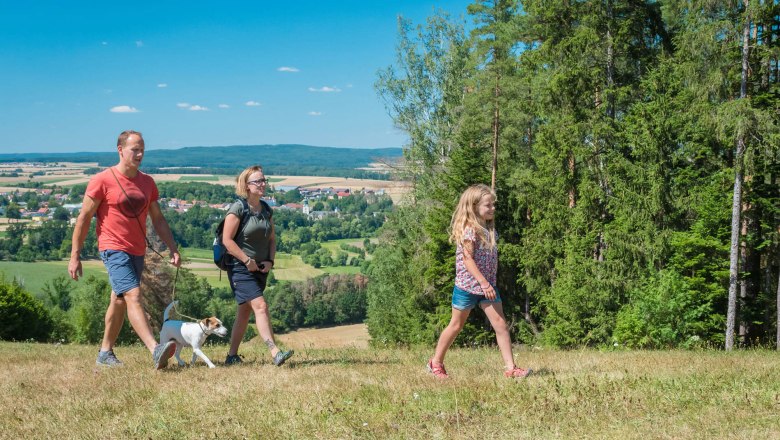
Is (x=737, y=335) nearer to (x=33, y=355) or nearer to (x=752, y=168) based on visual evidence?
(x=752, y=168)

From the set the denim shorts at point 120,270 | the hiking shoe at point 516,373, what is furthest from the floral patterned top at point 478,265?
the denim shorts at point 120,270

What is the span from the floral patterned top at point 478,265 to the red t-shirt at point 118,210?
3.64 meters

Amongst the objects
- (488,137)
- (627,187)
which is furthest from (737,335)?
(488,137)

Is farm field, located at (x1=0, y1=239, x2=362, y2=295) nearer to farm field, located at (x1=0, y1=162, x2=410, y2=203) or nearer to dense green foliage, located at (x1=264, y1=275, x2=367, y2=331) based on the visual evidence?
dense green foliage, located at (x1=264, y1=275, x2=367, y2=331)

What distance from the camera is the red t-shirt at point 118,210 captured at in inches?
294

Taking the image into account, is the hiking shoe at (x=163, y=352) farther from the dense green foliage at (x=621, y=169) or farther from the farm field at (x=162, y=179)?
the farm field at (x=162, y=179)

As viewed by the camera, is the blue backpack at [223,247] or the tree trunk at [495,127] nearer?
the blue backpack at [223,247]

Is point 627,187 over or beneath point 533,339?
over

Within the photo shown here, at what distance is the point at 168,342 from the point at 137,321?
441 mm

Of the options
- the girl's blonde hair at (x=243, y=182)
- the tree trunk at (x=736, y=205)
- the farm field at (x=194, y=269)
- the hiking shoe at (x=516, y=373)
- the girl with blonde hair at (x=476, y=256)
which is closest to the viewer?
the girl with blonde hair at (x=476, y=256)

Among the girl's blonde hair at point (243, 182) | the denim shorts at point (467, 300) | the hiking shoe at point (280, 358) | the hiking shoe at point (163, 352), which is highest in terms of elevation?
the girl's blonde hair at point (243, 182)

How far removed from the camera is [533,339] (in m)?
30.6

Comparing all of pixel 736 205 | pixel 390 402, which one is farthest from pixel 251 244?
pixel 736 205

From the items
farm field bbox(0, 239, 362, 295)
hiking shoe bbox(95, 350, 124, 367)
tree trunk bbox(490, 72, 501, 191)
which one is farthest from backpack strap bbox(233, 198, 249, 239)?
farm field bbox(0, 239, 362, 295)
